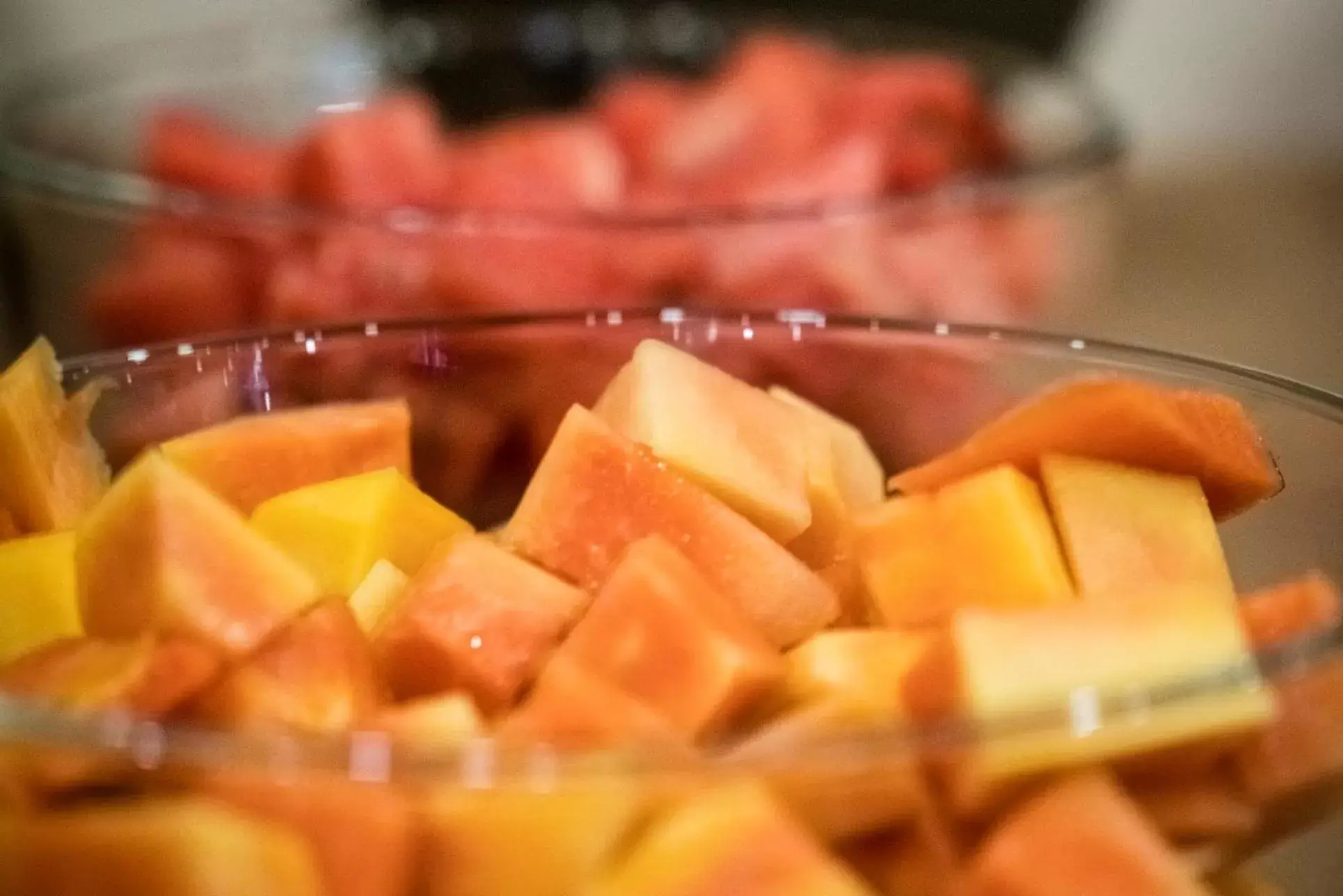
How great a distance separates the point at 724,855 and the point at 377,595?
10.9 inches

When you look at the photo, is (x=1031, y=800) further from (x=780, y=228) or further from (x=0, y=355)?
(x=0, y=355)

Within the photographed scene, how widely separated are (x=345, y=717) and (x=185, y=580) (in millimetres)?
119

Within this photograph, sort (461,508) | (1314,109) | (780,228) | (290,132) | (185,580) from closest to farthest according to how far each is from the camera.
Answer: (185,580)
(461,508)
(780,228)
(290,132)
(1314,109)

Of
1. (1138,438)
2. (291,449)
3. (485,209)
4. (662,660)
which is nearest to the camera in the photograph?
(662,660)

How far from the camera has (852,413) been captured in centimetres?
84

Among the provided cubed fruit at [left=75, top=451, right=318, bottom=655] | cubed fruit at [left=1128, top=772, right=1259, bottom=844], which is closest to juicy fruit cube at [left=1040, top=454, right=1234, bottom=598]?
cubed fruit at [left=1128, top=772, right=1259, bottom=844]

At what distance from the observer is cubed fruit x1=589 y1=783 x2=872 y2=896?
404 mm

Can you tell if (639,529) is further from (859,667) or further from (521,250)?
(521,250)

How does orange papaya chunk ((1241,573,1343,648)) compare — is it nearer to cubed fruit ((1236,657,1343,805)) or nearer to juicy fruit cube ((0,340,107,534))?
cubed fruit ((1236,657,1343,805))

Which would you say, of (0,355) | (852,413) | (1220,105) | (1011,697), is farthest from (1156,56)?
(1011,697)

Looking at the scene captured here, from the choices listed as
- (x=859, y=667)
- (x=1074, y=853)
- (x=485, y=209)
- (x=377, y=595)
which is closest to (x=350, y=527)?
(x=377, y=595)

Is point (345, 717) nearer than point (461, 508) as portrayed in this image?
Yes

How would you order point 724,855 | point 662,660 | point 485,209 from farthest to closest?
point 485,209, point 662,660, point 724,855

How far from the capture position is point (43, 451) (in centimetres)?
67
